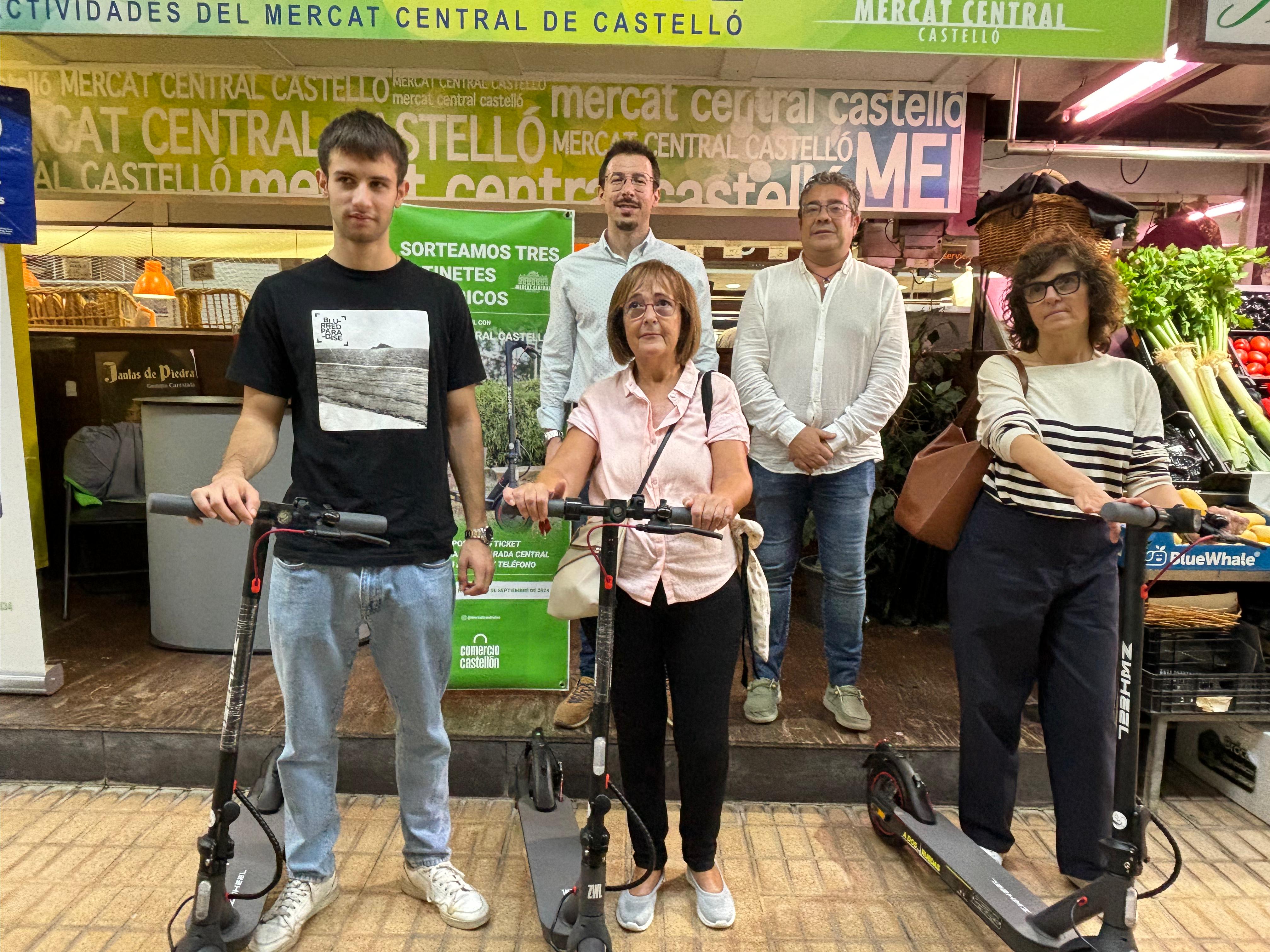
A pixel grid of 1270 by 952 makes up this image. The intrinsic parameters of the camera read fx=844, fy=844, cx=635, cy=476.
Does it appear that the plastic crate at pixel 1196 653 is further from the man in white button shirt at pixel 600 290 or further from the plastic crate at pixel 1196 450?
the man in white button shirt at pixel 600 290

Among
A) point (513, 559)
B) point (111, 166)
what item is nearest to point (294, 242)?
point (111, 166)

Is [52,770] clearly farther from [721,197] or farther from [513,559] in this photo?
[721,197]

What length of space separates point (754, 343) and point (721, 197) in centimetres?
167

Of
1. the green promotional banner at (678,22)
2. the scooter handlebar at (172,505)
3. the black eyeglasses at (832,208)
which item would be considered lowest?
the scooter handlebar at (172,505)

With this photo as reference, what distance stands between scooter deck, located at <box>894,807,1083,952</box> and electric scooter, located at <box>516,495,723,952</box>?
2.87 feet

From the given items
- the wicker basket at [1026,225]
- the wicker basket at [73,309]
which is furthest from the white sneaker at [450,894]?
the wicker basket at [73,309]

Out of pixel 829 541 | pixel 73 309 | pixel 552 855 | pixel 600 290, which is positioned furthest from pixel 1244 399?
pixel 73 309

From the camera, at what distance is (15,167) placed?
3.17 m

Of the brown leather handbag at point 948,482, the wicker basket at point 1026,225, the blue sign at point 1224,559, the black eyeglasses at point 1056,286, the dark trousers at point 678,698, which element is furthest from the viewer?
the wicker basket at point 1026,225

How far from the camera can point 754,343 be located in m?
3.17

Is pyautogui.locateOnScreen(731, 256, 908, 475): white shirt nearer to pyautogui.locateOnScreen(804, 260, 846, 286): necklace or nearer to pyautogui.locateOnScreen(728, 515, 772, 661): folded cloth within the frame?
pyautogui.locateOnScreen(804, 260, 846, 286): necklace

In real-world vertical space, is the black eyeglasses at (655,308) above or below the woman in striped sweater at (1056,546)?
above

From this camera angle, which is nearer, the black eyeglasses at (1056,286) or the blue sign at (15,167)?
the black eyeglasses at (1056,286)

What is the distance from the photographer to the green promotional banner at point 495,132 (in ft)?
14.5
